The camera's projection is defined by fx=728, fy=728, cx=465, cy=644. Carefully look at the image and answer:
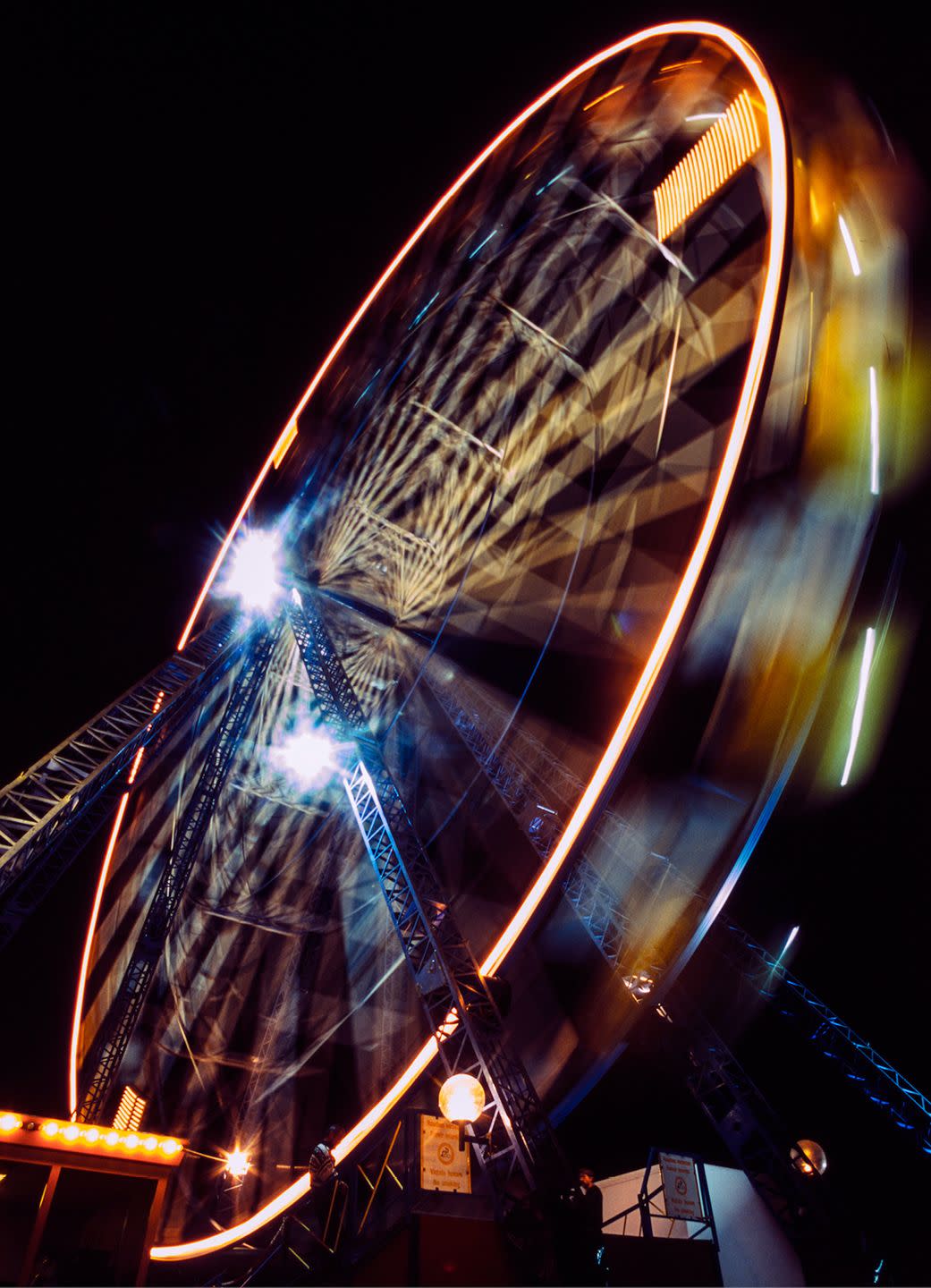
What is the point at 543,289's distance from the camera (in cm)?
1090

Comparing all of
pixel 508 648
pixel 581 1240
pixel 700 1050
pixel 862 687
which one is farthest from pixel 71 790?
pixel 700 1050

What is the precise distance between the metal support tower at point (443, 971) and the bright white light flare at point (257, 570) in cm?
303

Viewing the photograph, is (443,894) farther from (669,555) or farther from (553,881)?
(669,555)

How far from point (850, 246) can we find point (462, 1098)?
7652 millimetres

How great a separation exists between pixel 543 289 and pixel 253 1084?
40.4ft

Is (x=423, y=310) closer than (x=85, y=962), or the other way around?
(x=423, y=310)

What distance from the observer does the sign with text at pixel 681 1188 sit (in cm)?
710

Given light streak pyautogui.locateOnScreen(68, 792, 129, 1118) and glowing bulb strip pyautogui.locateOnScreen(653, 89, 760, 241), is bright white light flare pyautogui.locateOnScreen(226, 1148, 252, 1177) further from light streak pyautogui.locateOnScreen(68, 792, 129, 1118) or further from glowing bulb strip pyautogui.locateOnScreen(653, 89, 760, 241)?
glowing bulb strip pyautogui.locateOnScreen(653, 89, 760, 241)

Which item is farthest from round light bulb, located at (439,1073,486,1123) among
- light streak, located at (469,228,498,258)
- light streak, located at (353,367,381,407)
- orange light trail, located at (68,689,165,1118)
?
light streak, located at (469,228,498,258)

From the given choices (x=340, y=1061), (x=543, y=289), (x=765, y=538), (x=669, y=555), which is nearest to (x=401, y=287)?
(x=543, y=289)

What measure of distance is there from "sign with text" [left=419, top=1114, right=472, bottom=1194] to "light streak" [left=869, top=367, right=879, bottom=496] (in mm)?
6488

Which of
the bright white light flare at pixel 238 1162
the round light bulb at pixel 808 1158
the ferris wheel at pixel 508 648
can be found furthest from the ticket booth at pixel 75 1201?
the round light bulb at pixel 808 1158

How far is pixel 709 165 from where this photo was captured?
6.46 meters

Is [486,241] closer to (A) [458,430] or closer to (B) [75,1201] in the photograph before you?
(A) [458,430]
